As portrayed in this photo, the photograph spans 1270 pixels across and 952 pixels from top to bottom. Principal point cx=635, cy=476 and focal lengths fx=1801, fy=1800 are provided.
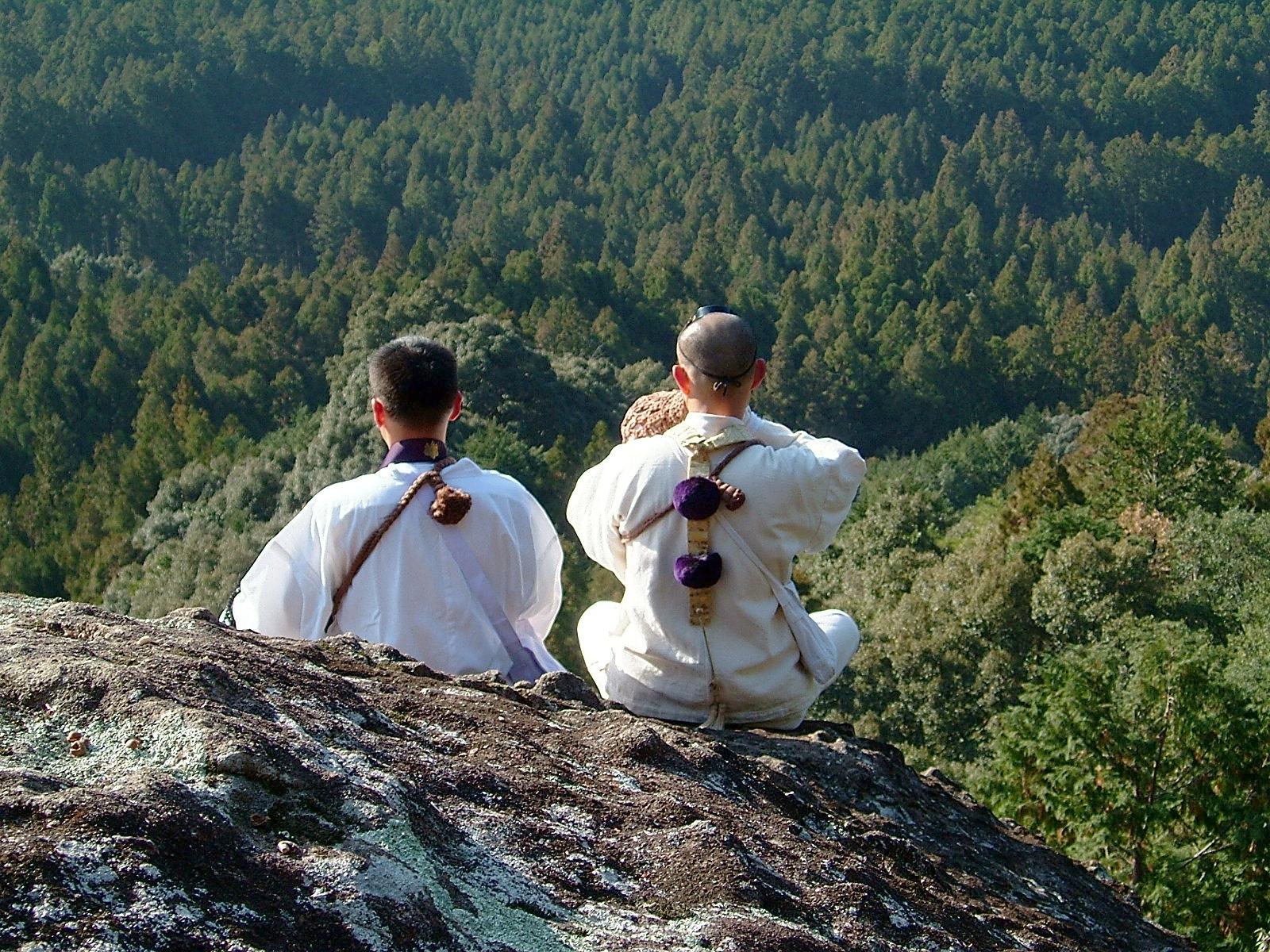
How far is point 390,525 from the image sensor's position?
5.76 metres

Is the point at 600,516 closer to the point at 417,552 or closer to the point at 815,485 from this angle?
the point at 417,552

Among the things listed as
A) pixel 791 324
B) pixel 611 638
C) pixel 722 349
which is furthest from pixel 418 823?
pixel 791 324

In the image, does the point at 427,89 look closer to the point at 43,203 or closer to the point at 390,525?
the point at 43,203

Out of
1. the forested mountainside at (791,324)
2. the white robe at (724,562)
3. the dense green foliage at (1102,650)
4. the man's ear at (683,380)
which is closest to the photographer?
the white robe at (724,562)

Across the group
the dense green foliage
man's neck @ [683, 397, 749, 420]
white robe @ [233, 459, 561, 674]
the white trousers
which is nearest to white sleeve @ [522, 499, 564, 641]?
white robe @ [233, 459, 561, 674]

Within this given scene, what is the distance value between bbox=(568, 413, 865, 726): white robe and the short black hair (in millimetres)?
533

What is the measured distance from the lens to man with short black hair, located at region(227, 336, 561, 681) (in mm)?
5758

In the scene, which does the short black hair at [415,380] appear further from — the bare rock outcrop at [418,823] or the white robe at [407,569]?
the bare rock outcrop at [418,823]

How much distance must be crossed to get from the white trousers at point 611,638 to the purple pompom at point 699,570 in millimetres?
398

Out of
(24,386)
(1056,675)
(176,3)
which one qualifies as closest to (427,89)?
(176,3)

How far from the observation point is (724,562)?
229 inches

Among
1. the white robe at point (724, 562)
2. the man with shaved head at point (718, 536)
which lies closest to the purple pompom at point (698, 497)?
the man with shaved head at point (718, 536)

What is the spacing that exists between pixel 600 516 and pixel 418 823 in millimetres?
2039

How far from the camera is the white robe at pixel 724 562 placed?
5.80 meters
